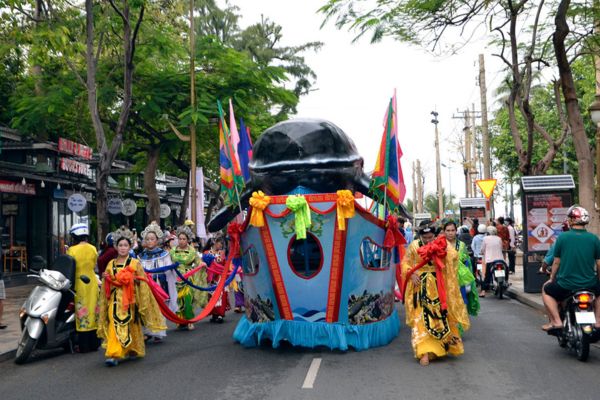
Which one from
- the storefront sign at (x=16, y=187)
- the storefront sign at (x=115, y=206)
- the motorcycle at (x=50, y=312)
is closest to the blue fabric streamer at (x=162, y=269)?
the motorcycle at (x=50, y=312)

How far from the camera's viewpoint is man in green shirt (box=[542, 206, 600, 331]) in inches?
325

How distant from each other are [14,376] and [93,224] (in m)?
20.9

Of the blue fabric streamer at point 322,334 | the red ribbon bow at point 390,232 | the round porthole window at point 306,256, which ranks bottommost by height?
the blue fabric streamer at point 322,334

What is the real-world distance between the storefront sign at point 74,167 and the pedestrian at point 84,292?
13.4m

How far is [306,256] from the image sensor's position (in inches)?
367

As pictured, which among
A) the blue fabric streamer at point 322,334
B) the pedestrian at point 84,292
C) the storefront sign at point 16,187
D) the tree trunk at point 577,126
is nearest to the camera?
the blue fabric streamer at point 322,334

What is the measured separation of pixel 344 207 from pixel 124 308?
9.52ft

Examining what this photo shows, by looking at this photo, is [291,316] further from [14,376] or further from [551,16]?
[551,16]

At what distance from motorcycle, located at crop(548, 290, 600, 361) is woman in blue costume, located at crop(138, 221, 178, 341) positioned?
18.3 feet

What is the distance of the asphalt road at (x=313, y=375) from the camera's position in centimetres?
702

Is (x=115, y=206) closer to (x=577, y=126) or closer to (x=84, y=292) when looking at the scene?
(x=84, y=292)

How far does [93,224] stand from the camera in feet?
94.5

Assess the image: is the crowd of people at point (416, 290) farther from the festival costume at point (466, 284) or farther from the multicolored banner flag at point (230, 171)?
the multicolored banner flag at point (230, 171)

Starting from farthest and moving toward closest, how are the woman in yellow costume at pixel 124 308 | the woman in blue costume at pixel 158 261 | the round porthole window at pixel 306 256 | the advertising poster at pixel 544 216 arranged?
the advertising poster at pixel 544 216 → the woman in blue costume at pixel 158 261 → the round porthole window at pixel 306 256 → the woman in yellow costume at pixel 124 308
